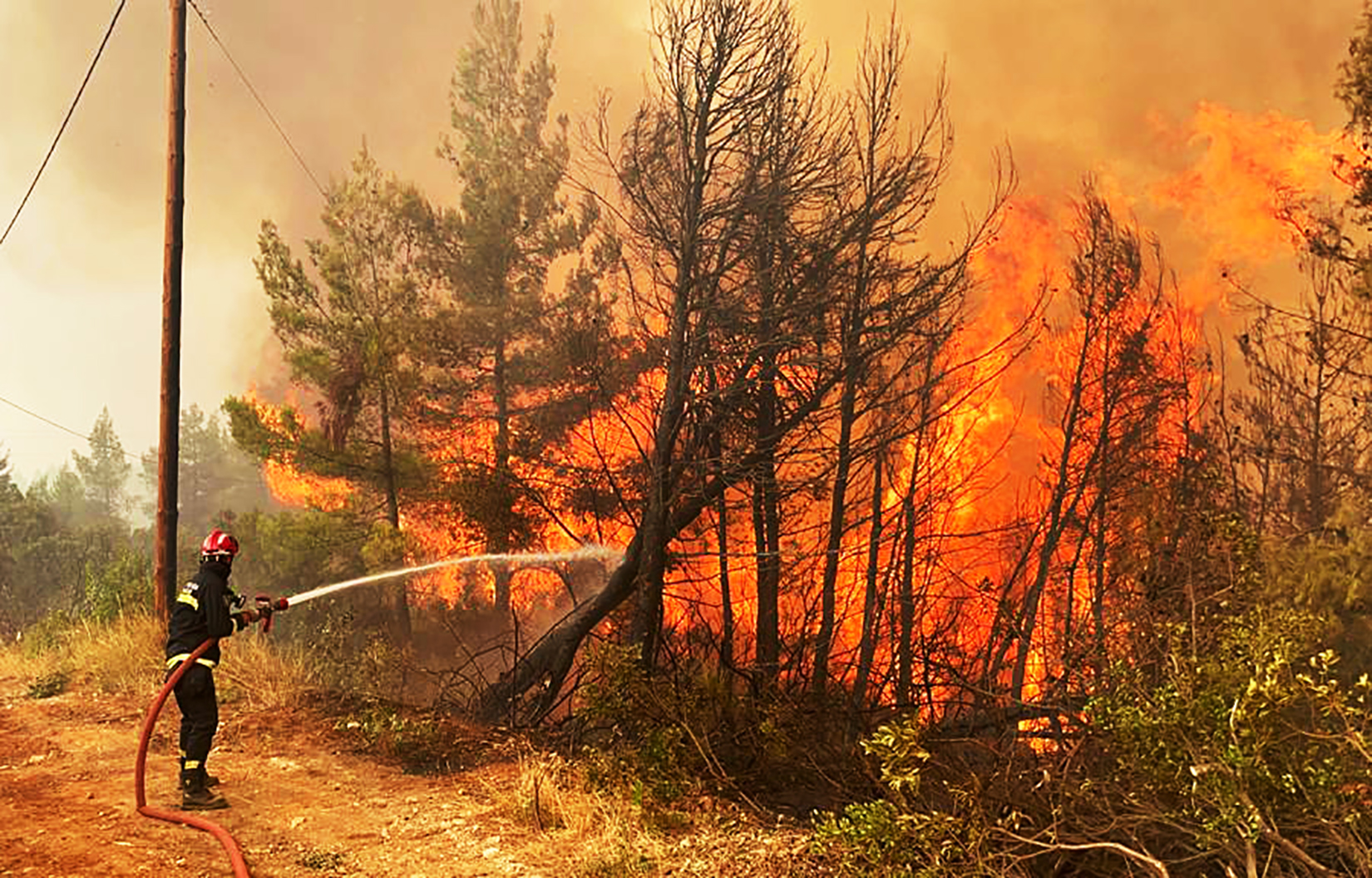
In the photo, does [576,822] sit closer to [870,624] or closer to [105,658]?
[870,624]

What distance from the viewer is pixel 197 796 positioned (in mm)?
6504

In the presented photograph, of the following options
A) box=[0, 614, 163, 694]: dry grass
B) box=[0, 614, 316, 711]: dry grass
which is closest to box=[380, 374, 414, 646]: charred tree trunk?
box=[0, 614, 163, 694]: dry grass

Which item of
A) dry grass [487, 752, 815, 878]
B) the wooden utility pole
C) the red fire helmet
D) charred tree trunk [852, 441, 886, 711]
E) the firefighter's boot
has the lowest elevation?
dry grass [487, 752, 815, 878]

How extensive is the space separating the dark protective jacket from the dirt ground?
1087 millimetres

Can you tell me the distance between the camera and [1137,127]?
32219mm

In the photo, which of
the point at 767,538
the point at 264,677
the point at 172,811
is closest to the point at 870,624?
the point at 767,538

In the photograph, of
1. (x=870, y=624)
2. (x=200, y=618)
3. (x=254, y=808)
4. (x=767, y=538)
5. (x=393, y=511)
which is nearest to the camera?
(x=254, y=808)

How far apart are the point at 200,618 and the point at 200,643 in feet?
0.62

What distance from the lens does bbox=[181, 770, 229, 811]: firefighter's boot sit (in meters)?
6.45

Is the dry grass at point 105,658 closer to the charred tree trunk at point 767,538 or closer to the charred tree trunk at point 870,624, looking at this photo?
the charred tree trunk at point 767,538

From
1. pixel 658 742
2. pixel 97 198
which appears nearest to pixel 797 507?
pixel 658 742

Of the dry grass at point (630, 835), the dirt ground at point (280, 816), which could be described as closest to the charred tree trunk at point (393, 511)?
the dirt ground at point (280, 816)

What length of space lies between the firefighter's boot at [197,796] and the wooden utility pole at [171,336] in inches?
226

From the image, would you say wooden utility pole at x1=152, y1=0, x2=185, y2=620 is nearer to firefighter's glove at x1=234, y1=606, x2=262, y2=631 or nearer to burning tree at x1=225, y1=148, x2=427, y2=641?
firefighter's glove at x1=234, y1=606, x2=262, y2=631
